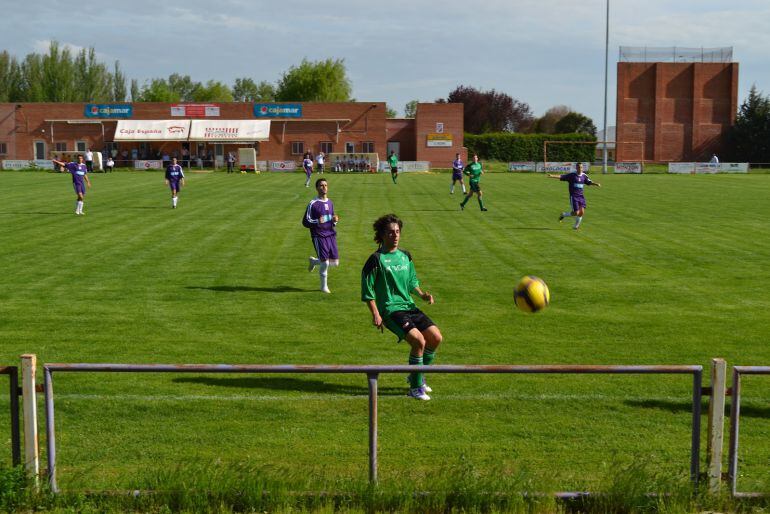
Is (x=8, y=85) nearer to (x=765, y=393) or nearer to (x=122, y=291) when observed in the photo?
(x=122, y=291)

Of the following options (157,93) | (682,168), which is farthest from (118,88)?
(682,168)

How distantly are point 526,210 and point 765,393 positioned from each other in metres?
22.4

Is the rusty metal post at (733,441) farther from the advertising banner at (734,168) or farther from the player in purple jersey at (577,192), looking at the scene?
the advertising banner at (734,168)

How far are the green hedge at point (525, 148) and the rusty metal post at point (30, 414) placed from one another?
272 ft

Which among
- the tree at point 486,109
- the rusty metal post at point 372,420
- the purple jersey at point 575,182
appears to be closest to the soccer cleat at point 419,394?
the rusty metal post at point 372,420

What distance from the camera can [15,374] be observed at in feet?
20.0

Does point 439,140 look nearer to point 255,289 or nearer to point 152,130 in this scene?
point 152,130

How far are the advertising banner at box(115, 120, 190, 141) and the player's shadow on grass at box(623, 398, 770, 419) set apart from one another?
7406 cm

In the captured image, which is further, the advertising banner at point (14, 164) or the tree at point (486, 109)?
the tree at point (486, 109)

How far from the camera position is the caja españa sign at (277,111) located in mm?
80938

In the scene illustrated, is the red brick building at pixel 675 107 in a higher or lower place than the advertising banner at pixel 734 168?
higher

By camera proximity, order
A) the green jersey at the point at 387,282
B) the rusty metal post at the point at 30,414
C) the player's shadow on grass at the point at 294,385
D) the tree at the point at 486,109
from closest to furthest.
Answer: the rusty metal post at the point at 30,414 → the green jersey at the point at 387,282 → the player's shadow on grass at the point at 294,385 → the tree at the point at 486,109

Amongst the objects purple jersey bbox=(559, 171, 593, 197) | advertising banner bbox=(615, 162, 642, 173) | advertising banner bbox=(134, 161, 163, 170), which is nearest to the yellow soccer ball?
purple jersey bbox=(559, 171, 593, 197)

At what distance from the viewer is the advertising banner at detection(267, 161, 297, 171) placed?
234ft
